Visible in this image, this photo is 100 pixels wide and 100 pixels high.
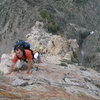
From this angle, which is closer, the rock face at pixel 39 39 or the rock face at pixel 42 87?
the rock face at pixel 42 87

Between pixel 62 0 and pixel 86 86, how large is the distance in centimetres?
5088

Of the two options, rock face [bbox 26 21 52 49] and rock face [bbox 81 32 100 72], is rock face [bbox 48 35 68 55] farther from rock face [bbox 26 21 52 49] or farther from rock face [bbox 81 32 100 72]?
rock face [bbox 81 32 100 72]

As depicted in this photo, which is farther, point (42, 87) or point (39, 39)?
point (39, 39)

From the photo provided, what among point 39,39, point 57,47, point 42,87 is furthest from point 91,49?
point 42,87

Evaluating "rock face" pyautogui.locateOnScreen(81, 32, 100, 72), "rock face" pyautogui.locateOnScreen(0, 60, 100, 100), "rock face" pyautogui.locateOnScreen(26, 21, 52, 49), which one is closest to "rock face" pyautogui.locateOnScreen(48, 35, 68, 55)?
"rock face" pyautogui.locateOnScreen(26, 21, 52, 49)

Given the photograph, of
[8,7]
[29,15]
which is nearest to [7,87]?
[29,15]

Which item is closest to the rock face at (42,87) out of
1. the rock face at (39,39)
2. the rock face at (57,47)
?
the rock face at (57,47)

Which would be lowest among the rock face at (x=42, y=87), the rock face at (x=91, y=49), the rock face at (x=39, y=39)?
the rock face at (x=91, y=49)

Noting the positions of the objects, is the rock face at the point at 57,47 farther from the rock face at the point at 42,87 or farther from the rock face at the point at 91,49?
the rock face at the point at 91,49

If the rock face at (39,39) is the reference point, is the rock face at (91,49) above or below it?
below

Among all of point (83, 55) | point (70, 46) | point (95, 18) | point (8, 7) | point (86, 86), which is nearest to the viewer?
point (86, 86)

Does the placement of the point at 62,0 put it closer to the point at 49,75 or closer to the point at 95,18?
the point at 95,18

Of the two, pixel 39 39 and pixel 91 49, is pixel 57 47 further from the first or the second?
pixel 91 49

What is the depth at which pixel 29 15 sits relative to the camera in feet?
134
